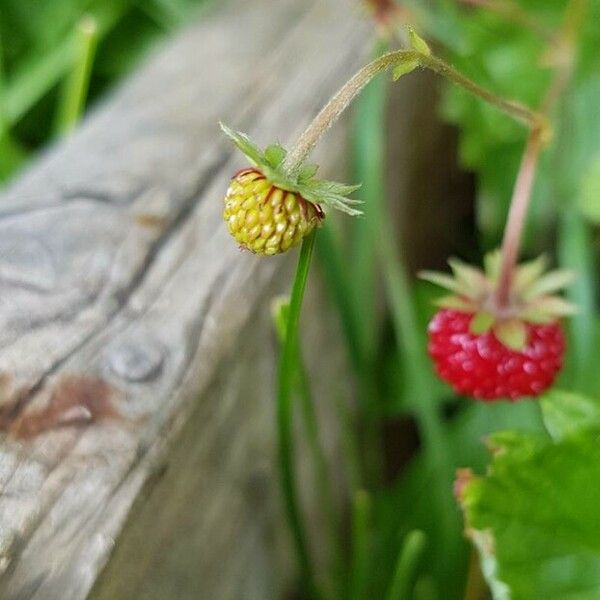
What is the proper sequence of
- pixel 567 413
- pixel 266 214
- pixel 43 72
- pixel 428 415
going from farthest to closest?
pixel 43 72
pixel 428 415
pixel 567 413
pixel 266 214

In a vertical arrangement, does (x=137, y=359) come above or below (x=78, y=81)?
below

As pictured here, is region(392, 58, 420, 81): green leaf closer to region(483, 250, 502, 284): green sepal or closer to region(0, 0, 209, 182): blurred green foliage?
region(483, 250, 502, 284): green sepal

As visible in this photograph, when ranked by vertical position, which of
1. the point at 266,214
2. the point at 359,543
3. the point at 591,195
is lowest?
the point at 359,543

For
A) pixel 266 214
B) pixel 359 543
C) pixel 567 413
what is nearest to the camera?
pixel 266 214

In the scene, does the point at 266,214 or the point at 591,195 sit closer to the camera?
the point at 266,214

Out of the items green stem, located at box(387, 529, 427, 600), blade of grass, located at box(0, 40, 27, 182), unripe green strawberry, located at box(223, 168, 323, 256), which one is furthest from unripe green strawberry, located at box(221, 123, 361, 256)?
blade of grass, located at box(0, 40, 27, 182)

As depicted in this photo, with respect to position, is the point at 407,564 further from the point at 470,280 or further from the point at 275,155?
the point at 275,155

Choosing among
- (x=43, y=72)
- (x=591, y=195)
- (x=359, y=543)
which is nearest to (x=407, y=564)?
(x=359, y=543)
